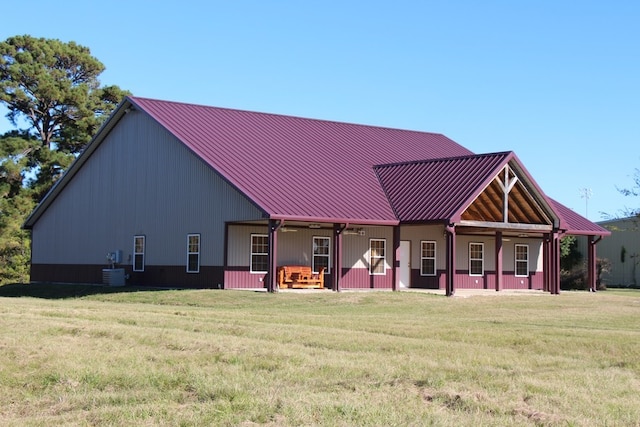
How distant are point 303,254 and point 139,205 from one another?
24.0ft

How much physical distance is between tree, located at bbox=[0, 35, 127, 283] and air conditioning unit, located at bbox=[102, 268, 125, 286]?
51.2 feet

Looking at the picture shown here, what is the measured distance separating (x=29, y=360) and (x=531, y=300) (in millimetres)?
19317

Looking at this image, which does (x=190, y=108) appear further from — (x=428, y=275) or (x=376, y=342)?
(x=376, y=342)

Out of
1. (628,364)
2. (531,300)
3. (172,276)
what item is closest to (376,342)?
(628,364)

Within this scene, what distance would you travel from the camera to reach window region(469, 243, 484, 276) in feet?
124

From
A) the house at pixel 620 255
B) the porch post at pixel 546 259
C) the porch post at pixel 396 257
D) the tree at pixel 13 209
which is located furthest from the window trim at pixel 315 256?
the tree at pixel 13 209

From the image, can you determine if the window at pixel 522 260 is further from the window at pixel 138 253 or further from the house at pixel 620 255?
the window at pixel 138 253

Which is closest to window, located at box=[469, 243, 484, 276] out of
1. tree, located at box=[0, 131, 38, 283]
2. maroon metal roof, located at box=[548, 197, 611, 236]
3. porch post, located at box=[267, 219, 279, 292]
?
maroon metal roof, located at box=[548, 197, 611, 236]

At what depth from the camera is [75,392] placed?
11.1 meters

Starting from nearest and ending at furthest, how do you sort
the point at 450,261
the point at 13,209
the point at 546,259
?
1. the point at 450,261
2. the point at 546,259
3. the point at 13,209

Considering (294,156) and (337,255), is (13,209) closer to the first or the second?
(294,156)

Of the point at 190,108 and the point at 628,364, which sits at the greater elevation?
the point at 190,108

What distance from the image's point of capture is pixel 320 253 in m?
33.6

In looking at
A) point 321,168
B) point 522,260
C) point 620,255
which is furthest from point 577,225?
point 321,168
